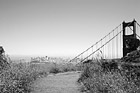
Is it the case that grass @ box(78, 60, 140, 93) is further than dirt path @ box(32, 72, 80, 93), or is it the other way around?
dirt path @ box(32, 72, 80, 93)

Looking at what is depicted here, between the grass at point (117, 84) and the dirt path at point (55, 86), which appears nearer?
the grass at point (117, 84)

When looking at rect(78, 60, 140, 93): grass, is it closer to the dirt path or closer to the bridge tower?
the dirt path

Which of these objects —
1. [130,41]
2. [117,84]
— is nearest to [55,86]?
[117,84]

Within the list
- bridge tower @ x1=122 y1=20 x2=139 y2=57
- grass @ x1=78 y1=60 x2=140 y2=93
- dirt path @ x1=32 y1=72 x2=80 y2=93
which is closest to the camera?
grass @ x1=78 y1=60 x2=140 y2=93

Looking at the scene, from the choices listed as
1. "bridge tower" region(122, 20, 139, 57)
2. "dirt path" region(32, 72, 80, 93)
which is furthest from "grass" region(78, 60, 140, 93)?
"bridge tower" region(122, 20, 139, 57)

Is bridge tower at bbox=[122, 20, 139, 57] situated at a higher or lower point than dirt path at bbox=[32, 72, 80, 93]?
higher

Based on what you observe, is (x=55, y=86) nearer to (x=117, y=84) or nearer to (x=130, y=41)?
(x=117, y=84)

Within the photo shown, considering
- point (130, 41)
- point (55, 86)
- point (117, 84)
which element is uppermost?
point (130, 41)

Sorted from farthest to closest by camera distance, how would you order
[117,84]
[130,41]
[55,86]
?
[130,41], [55,86], [117,84]

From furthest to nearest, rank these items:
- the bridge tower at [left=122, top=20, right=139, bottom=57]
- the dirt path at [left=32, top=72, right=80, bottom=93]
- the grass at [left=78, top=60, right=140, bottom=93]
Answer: the bridge tower at [left=122, top=20, right=139, bottom=57] → the dirt path at [left=32, top=72, right=80, bottom=93] → the grass at [left=78, top=60, right=140, bottom=93]

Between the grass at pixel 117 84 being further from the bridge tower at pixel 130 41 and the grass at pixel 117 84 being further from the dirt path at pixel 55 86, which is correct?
the bridge tower at pixel 130 41

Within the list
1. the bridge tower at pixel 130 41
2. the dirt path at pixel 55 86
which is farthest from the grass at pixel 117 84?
the bridge tower at pixel 130 41

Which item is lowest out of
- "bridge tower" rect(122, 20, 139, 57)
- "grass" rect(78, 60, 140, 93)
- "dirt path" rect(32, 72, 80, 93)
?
"dirt path" rect(32, 72, 80, 93)

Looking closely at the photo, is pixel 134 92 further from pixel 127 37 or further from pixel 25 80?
pixel 127 37
